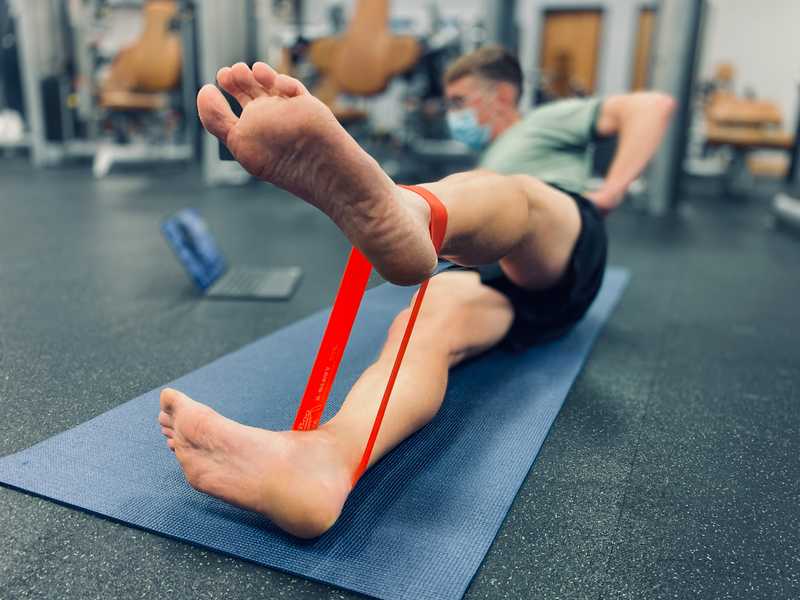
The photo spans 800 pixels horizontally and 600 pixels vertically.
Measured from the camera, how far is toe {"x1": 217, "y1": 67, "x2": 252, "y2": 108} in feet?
2.23

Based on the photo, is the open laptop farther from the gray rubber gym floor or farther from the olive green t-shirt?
the olive green t-shirt

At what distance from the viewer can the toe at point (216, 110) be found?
70cm

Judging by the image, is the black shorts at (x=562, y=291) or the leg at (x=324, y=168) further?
the black shorts at (x=562, y=291)

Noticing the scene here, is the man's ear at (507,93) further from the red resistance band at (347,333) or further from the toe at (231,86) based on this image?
the toe at (231,86)

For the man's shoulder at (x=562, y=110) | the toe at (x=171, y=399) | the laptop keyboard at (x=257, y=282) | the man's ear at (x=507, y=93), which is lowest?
the laptop keyboard at (x=257, y=282)

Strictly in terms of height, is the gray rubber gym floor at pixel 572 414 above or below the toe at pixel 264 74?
below

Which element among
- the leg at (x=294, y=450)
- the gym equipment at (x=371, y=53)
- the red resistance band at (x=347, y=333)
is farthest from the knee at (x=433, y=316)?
the gym equipment at (x=371, y=53)

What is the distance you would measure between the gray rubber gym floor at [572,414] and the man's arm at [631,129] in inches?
15.5

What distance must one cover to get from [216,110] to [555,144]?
3.47ft

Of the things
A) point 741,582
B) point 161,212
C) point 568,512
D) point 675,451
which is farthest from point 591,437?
point 161,212

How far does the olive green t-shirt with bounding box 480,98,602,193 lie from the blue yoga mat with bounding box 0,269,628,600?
507mm

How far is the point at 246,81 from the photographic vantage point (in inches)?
26.7

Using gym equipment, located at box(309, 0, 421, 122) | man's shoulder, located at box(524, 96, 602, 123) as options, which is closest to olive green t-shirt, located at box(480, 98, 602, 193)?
man's shoulder, located at box(524, 96, 602, 123)

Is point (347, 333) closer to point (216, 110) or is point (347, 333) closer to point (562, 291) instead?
point (216, 110)
